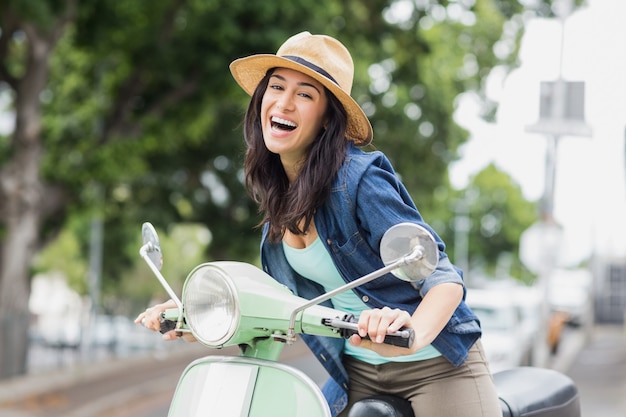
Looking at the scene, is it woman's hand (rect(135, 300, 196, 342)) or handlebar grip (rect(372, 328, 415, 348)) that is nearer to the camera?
handlebar grip (rect(372, 328, 415, 348))

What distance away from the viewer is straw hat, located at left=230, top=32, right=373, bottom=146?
2.52m

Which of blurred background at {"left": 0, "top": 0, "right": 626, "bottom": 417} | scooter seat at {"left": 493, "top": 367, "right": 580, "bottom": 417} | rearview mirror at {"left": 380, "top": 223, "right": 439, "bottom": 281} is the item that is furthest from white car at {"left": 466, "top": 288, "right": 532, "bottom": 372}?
Answer: rearview mirror at {"left": 380, "top": 223, "right": 439, "bottom": 281}

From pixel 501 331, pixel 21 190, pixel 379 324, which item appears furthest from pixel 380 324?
pixel 21 190

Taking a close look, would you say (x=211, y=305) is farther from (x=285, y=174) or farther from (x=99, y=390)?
(x=99, y=390)

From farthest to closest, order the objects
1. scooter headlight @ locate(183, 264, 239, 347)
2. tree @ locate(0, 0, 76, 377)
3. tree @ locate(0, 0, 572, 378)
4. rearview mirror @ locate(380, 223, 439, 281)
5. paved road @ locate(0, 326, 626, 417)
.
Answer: tree @ locate(0, 0, 76, 377)
tree @ locate(0, 0, 572, 378)
paved road @ locate(0, 326, 626, 417)
scooter headlight @ locate(183, 264, 239, 347)
rearview mirror @ locate(380, 223, 439, 281)

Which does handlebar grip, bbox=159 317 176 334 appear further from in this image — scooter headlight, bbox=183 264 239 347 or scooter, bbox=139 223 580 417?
scooter headlight, bbox=183 264 239 347

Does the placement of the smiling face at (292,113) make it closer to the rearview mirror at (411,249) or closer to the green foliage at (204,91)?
the rearview mirror at (411,249)

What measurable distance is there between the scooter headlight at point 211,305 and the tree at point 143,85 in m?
12.4

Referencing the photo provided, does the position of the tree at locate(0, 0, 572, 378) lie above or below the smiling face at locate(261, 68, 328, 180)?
above

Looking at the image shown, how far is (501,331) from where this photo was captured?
14.8 meters

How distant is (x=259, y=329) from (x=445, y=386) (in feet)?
1.94

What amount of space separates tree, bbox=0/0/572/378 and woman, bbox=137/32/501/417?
12.0 metres

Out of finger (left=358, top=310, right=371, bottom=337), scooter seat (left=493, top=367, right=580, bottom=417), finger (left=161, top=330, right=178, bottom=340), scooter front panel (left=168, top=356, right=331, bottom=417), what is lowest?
scooter seat (left=493, top=367, right=580, bottom=417)

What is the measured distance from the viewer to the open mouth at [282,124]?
2547 mm
